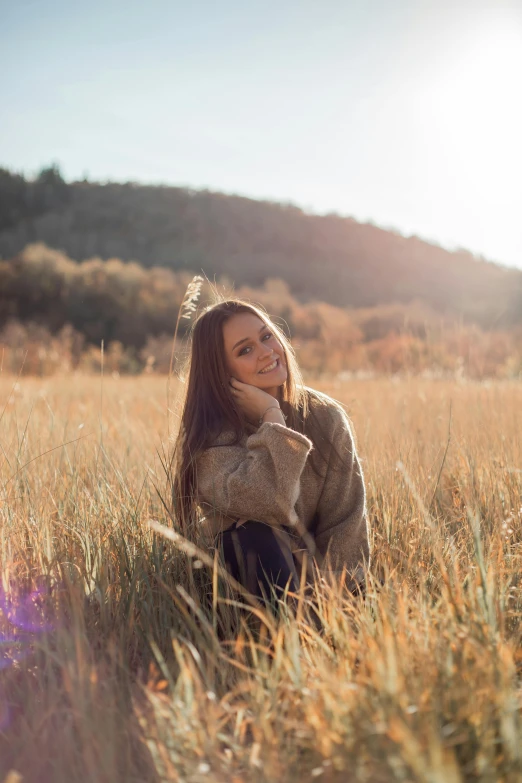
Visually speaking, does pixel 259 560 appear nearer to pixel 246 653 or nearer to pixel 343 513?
pixel 246 653

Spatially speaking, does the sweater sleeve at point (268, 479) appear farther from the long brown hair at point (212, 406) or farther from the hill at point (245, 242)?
the hill at point (245, 242)

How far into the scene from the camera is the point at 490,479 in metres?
3.22

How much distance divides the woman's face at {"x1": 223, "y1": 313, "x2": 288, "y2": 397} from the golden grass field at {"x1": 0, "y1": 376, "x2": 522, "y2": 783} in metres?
0.55

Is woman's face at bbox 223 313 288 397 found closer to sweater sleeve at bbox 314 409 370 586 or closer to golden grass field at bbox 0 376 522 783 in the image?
sweater sleeve at bbox 314 409 370 586

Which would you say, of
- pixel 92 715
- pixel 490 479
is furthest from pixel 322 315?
pixel 92 715

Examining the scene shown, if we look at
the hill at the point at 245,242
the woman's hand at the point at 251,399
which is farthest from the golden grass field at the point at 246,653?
the hill at the point at 245,242

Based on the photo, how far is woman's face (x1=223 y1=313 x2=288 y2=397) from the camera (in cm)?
282

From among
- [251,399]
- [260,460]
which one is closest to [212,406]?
[251,399]

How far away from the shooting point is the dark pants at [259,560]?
2340 millimetres

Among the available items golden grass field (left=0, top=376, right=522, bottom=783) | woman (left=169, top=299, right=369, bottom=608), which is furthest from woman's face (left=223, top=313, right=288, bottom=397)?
golden grass field (left=0, top=376, right=522, bottom=783)

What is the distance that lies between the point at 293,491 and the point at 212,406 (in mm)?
608

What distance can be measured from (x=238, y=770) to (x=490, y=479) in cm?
217

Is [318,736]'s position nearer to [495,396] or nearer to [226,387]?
[226,387]

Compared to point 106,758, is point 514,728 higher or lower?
higher
